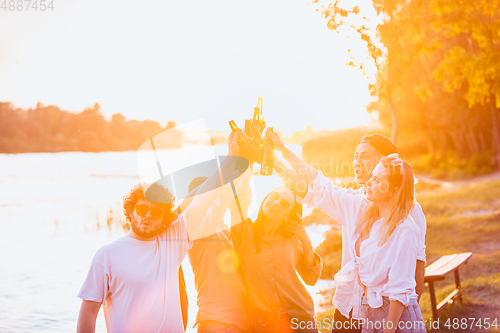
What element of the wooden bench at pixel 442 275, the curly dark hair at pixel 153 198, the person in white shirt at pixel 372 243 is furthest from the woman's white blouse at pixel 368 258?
the wooden bench at pixel 442 275

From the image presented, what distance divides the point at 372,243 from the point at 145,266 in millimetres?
1409

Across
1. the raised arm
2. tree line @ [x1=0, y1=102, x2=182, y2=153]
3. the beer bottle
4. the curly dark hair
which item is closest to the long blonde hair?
the beer bottle

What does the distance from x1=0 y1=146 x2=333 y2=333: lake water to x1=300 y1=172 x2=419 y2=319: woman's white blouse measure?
1.41 metres

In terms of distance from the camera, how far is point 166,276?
2.74 m

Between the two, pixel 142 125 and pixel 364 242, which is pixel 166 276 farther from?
pixel 142 125

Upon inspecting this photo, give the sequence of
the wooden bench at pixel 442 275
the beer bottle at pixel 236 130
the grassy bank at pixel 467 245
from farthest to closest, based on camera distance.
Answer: the grassy bank at pixel 467 245
the wooden bench at pixel 442 275
the beer bottle at pixel 236 130

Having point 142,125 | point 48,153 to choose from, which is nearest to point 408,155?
point 142,125

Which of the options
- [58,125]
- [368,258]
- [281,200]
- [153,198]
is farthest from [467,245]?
[58,125]

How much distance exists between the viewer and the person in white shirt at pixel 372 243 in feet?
8.70

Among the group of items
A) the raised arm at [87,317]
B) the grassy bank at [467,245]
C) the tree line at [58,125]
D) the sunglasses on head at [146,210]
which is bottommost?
the grassy bank at [467,245]

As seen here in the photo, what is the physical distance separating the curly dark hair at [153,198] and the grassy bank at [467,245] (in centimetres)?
465

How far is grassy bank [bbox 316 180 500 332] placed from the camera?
6.48m

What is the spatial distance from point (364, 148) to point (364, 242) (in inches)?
28.2

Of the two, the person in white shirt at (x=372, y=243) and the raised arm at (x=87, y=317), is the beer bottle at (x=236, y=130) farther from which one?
the raised arm at (x=87, y=317)
